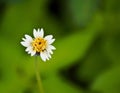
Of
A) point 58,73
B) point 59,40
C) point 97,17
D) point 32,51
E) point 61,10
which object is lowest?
point 32,51

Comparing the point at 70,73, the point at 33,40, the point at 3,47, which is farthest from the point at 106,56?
the point at 33,40

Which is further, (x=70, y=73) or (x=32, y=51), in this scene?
(x=70, y=73)

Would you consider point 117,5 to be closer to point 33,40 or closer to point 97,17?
point 97,17

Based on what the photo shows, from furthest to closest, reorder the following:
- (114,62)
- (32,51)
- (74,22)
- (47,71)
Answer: (74,22) → (114,62) → (47,71) → (32,51)

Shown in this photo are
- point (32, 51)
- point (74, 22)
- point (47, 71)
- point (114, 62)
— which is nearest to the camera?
point (32, 51)

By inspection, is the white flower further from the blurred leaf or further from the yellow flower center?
the blurred leaf

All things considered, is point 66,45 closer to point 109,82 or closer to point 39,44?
point 109,82
